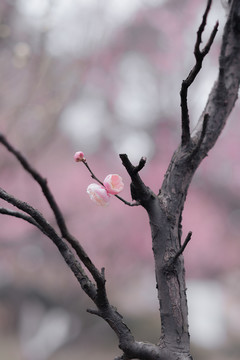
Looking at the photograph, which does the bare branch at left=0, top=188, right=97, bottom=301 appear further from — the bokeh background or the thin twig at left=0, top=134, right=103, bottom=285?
the bokeh background

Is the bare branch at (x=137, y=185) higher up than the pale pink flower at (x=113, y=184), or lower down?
lower down

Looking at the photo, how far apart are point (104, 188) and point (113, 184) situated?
0.02 m

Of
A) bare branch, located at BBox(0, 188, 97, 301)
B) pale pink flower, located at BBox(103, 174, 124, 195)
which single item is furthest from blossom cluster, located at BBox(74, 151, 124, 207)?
bare branch, located at BBox(0, 188, 97, 301)

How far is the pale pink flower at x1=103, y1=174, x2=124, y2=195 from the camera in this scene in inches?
38.3

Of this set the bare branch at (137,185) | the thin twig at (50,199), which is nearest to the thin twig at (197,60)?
the bare branch at (137,185)

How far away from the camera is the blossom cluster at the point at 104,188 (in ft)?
3.17

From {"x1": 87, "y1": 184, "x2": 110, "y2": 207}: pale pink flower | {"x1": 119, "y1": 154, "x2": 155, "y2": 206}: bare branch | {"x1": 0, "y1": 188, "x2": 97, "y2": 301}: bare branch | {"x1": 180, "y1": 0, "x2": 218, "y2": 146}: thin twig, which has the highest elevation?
{"x1": 180, "y1": 0, "x2": 218, "y2": 146}: thin twig

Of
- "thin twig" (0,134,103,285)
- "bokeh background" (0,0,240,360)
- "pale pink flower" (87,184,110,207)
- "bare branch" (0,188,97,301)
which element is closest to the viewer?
"thin twig" (0,134,103,285)

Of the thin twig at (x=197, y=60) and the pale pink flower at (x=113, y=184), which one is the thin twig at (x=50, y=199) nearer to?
the pale pink flower at (x=113, y=184)

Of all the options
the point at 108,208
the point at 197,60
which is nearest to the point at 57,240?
the point at 197,60

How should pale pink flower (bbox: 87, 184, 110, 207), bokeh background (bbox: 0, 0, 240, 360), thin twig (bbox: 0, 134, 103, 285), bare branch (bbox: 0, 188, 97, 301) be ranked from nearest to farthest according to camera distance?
thin twig (bbox: 0, 134, 103, 285) → bare branch (bbox: 0, 188, 97, 301) → pale pink flower (bbox: 87, 184, 110, 207) → bokeh background (bbox: 0, 0, 240, 360)

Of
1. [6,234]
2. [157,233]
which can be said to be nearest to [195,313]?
[6,234]

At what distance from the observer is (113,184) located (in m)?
0.98

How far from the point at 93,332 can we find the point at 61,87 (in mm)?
3370
